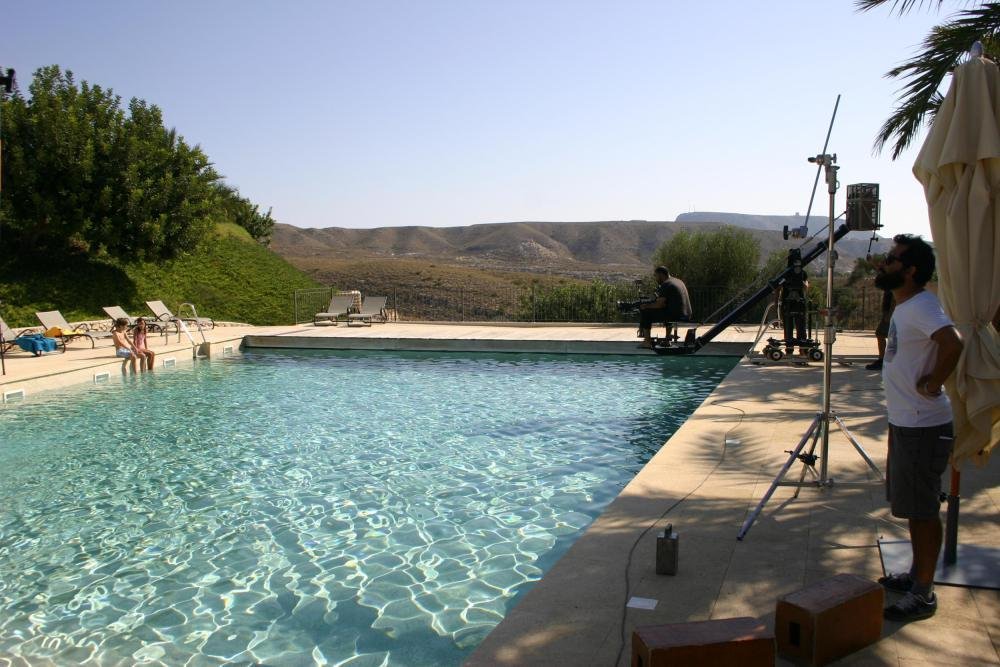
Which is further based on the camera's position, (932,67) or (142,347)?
(142,347)

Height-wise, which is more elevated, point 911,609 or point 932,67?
point 932,67

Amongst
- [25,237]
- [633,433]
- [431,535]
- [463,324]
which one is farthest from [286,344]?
[431,535]

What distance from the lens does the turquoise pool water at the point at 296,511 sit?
4.52 m

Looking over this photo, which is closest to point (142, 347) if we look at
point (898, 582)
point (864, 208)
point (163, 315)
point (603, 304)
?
point (163, 315)

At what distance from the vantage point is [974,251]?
3.52 m

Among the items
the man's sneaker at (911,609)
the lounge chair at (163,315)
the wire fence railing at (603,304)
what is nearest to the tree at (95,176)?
the lounge chair at (163,315)

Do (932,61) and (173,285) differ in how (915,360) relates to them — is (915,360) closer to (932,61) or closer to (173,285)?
(932,61)

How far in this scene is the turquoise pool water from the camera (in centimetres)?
452

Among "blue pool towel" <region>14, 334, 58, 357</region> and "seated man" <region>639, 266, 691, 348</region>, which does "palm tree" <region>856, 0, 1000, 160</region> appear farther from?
"blue pool towel" <region>14, 334, 58, 357</region>

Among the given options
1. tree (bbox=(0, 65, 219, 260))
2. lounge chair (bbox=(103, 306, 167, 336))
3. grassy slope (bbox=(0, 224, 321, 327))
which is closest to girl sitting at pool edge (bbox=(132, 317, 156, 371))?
lounge chair (bbox=(103, 306, 167, 336))

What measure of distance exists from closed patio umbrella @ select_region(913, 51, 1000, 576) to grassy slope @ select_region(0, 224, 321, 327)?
20867 millimetres

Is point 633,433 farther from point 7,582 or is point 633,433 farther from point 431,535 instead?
point 7,582

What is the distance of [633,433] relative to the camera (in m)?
9.30

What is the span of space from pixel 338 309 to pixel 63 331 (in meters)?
7.34
